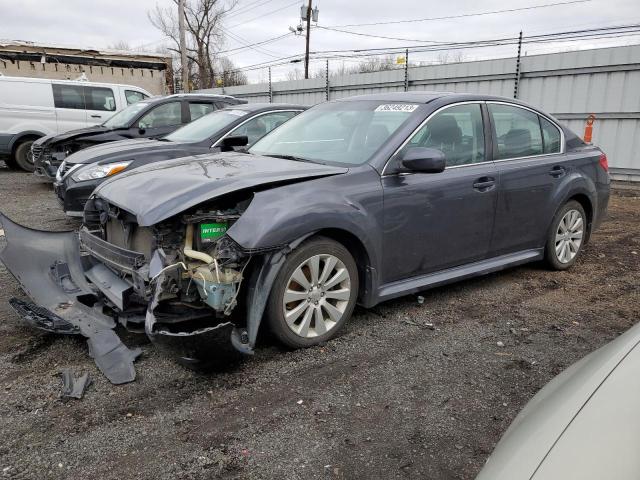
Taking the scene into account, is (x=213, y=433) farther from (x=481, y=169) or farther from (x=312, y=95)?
(x=312, y=95)

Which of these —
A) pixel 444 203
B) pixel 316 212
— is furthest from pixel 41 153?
pixel 444 203

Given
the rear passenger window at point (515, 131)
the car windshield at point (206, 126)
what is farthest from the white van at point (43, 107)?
the rear passenger window at point (515, 131)

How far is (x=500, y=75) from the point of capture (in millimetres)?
11945

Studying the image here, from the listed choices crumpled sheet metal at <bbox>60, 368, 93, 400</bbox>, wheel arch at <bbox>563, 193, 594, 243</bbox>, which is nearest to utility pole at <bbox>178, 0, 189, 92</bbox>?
wheel arch at <bbox>563, 193, 594, 243</bbox>

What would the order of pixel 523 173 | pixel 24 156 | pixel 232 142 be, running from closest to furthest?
pixel 523 173 → pixel 232 142 → pixel 24 156

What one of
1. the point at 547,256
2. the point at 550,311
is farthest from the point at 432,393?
the point at 547,256

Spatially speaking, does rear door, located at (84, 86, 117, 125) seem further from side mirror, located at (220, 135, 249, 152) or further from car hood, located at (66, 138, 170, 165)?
side mirror, located at (220, 135, 249, 152)

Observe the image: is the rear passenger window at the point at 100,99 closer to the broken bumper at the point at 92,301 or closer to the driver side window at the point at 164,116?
the driver side window at the point at 164,116

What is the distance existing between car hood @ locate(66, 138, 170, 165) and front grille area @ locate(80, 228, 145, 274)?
254cm

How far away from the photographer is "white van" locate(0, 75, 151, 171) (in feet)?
38.8

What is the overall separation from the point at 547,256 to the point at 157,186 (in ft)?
12.2

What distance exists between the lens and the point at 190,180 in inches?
130

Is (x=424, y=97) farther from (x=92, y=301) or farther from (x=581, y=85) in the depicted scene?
(x=581, y=85)

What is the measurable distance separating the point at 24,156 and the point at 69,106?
5.26 ft
